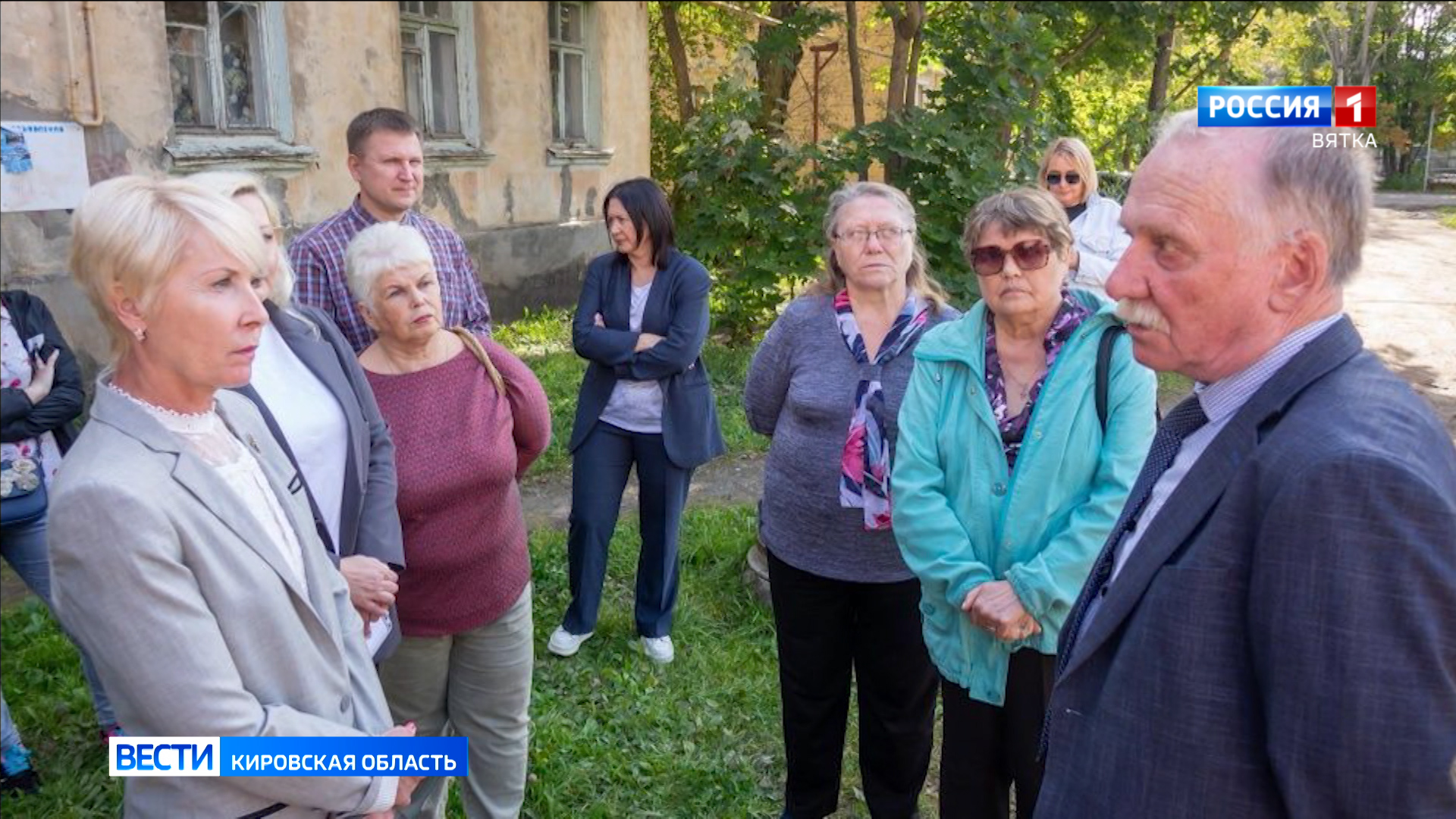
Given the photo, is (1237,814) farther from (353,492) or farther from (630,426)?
(630,426)

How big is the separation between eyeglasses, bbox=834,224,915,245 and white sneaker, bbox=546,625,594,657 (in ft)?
6.96

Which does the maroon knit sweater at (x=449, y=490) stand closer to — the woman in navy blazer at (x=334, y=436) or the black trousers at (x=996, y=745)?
the woman in navy blazer at (x=334, y=436)

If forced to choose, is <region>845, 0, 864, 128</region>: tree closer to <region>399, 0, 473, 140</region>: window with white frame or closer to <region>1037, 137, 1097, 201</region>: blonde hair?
<region>399, 0, 473, 140</region>: window with white frame

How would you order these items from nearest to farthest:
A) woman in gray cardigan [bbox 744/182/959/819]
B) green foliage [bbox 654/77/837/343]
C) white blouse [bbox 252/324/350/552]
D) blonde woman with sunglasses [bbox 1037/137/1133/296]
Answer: white blouse [bbox 252/324/350/552] → woman in gray cardigan [bbox 744/182/959/819] → blonde woman with sunglasses [bbox 1037/137/1133/296] → green foliage [bbox 654/77/837/343]

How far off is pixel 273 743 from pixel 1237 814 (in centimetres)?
141

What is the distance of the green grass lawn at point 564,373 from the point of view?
6.85 meters

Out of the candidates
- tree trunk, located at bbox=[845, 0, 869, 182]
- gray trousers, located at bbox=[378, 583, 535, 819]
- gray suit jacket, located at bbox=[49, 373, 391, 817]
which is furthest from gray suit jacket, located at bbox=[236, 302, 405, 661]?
tree trunk, located at bbox=[845, 0, 869, 182]

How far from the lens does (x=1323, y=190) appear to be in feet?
4.30

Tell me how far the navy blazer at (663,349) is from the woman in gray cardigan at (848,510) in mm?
971

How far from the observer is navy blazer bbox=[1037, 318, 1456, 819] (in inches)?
45.2

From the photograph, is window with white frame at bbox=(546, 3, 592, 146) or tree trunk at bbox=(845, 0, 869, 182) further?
window with white frame at bbox=(546, 3, 592, 146)

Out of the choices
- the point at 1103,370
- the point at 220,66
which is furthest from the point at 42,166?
the point at 1103,370

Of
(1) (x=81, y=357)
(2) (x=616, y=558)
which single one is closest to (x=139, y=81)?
(1) (x=81, y=357)

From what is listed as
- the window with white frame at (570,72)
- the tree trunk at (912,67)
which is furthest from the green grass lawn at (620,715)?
the window with white frame at (570,72)
